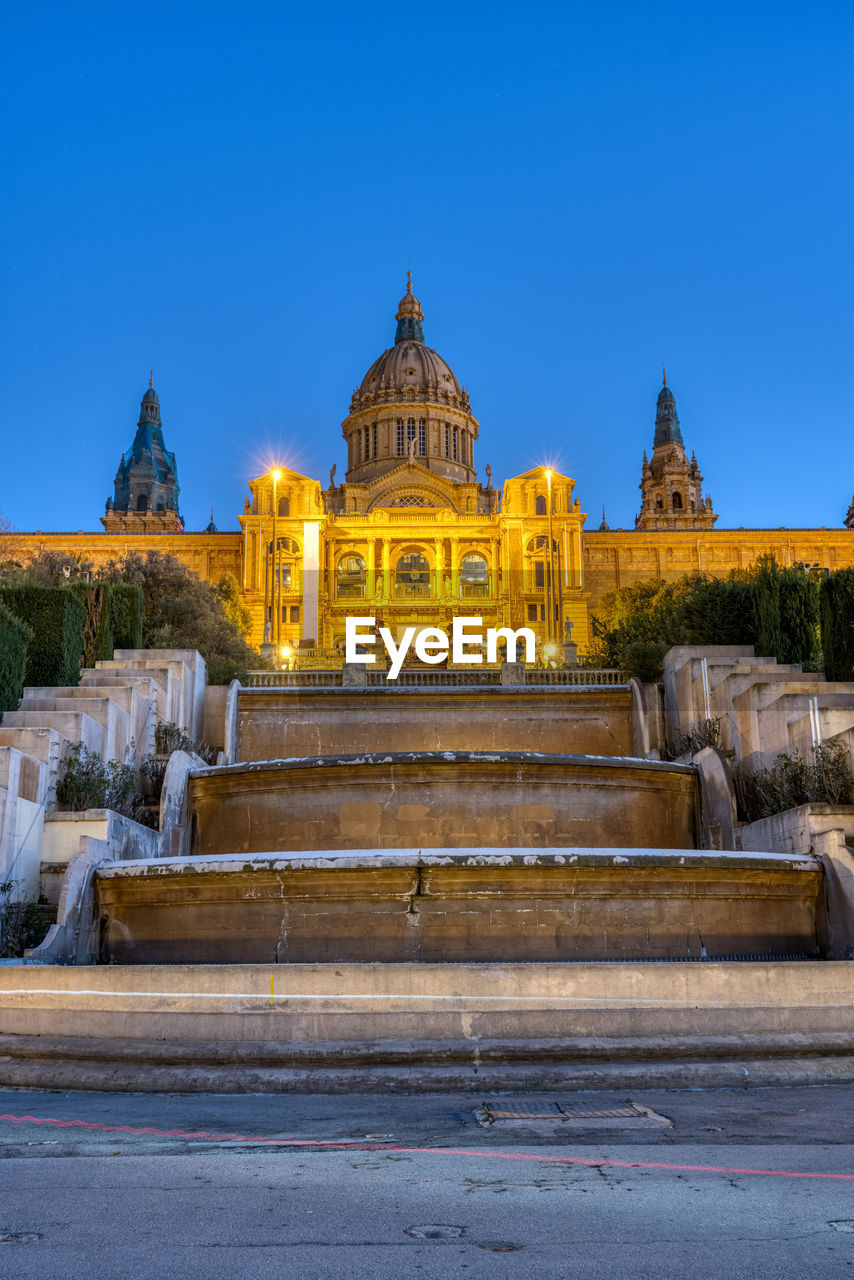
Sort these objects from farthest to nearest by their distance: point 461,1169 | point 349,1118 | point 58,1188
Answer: point 349,1118
point 461,1169
point 58,1188

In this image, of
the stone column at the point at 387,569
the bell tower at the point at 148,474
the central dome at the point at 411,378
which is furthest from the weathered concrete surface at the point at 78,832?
the bell tower at the point at 148,474

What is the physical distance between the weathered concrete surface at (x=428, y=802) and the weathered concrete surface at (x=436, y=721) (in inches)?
155

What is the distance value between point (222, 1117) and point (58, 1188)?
165cm

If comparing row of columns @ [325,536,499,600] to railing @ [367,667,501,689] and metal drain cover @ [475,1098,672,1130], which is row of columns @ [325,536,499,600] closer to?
railing @ [367,667,501,689]

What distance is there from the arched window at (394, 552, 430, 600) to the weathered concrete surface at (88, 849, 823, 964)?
234 feet

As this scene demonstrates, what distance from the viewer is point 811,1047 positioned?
674 centimetres

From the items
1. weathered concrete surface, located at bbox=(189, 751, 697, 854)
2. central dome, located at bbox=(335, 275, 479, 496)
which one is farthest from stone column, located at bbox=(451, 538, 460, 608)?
weathered concrete surface, located at bbox=(189, 751, 697, 854)

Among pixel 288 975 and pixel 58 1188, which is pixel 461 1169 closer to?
pixel 58 1188

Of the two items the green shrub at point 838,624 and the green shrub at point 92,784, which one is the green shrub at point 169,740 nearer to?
the green shrub at point 92,784

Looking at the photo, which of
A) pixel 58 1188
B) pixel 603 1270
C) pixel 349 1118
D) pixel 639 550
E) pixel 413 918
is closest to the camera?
pixel 603 1270

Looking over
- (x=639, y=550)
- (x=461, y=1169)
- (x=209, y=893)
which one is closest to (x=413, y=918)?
(x=209, y=893)

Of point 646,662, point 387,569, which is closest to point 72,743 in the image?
point 646,662

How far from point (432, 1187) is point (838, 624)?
1487 cm

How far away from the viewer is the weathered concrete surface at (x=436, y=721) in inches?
643
